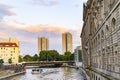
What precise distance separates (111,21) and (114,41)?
235 centimetres

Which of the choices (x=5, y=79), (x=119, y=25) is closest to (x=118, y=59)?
(x=119, y=25)

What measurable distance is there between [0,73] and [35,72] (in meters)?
44.3

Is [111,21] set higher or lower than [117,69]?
higher

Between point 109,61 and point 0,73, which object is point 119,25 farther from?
point 0,73

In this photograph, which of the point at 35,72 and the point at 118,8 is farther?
the point at 35,72

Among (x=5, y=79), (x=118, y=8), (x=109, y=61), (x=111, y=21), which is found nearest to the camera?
(x=118, y=8)

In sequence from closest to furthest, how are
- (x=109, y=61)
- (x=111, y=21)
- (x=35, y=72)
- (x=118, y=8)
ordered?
(x=118, y=8) → (x=111, y=21) → (x=109, y=61) → (x=35, y=72)

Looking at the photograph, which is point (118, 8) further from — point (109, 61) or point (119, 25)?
point (109, 61)

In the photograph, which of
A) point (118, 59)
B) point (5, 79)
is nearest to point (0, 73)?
point (5, 79)

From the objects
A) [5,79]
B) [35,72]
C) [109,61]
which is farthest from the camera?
[35,72]

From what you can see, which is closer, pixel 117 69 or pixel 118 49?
pixel 118 49

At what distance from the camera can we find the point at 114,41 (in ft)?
91.7

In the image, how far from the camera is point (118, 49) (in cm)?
2600

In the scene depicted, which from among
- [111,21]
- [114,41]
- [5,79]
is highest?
[111,21]
